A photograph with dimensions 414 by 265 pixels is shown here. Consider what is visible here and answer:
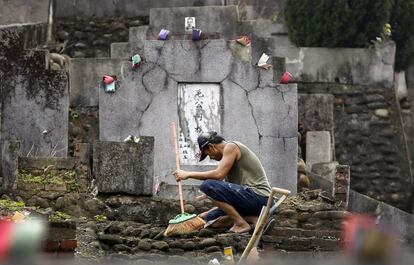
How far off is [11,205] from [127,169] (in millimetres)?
1206

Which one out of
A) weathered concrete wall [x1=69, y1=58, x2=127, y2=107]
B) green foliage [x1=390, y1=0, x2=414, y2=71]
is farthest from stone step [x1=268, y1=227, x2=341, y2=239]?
green foliage [x1=390, y1=0, x2=414, y2=71]

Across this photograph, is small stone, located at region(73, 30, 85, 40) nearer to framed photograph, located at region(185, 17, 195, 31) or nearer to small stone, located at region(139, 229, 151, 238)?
framed photograph, located at region(185, 17, 195, 31)

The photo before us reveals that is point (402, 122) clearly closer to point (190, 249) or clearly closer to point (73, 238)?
point (190, 249)

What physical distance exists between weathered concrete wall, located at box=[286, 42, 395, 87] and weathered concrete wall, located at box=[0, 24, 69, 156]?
6.89 m

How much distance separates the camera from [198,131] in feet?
52.7

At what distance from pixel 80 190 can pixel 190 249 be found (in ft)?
6.78

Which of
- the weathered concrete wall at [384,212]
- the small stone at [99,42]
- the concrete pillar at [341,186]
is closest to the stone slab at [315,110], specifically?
the weathered concrete wall at [384,212]

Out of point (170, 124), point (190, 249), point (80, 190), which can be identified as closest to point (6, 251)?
point (190, 249)

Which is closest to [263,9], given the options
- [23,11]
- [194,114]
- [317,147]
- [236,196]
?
[23,11]

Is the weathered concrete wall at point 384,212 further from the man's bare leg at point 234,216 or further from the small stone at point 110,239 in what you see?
the small stone at point 110,239

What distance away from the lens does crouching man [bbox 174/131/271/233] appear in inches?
453

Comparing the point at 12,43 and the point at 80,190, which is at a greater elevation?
the point at 12,43

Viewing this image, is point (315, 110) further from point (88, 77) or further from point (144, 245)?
point (144, 245)

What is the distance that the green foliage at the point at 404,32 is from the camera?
24375 millimetres
